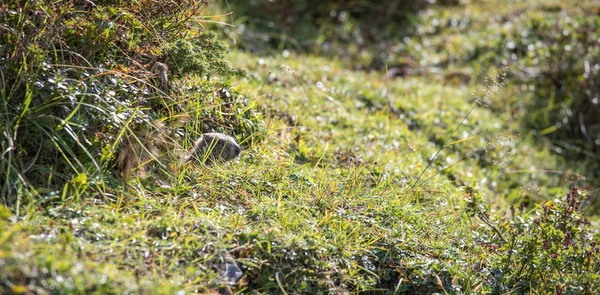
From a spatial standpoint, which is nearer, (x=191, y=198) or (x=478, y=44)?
(x=191, y=198)

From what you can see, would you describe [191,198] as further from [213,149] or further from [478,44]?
[478,44]

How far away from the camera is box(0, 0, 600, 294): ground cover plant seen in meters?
2.68

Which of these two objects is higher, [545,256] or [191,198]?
[191,198]

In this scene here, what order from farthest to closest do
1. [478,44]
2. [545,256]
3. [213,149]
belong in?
[478,44] < [213,149] < [545,256]

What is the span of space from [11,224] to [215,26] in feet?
13.7

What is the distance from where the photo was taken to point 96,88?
3229 millimetres

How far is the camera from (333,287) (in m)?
2.87

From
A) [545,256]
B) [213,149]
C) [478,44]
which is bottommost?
[478,44]

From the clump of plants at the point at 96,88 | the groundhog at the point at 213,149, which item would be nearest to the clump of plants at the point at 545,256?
the groundhog at the point at 213,149

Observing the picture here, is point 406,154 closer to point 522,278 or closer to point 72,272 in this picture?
point 522,278

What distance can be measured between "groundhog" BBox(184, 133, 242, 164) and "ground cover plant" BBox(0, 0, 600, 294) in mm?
57

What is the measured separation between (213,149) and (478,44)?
17.2ft

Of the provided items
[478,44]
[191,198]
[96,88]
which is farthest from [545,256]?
[478,44]

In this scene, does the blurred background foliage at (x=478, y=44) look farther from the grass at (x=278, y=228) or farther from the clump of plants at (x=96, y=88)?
the clump of plants at (x=96, y=88)
